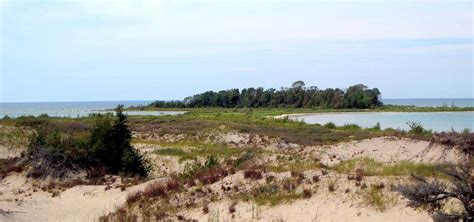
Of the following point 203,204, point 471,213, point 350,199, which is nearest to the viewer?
point 471,213

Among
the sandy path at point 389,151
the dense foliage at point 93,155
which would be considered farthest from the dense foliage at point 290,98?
the dense foliage at point 93,155

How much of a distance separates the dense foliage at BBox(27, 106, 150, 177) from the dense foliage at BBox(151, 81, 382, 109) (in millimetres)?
99283

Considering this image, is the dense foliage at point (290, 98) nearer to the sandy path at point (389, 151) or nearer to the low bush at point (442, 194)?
the sandy path at point (389, 151)

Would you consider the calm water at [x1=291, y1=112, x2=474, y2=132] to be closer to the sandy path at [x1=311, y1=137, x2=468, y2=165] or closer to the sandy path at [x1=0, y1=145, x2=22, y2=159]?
the sandy path at [x1=311, y1=137, x2=468, y2=165]

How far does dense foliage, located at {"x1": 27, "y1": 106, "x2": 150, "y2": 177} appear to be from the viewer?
23203mm

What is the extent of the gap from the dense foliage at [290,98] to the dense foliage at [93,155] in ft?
326

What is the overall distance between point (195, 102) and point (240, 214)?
13550 cm

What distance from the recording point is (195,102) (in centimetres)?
14938

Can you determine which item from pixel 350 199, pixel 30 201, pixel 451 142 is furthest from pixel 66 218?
pixel 451 142

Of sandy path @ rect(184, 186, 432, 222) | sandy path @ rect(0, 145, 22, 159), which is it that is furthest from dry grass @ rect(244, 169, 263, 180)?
sandy path @ rect(0, 145, 22, 159)

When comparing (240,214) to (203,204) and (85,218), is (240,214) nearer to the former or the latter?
(203,204)

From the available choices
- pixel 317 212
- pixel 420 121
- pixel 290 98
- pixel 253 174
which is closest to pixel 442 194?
pixel 317 212

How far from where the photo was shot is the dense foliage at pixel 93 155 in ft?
76.1

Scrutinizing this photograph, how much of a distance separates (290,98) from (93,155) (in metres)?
111
